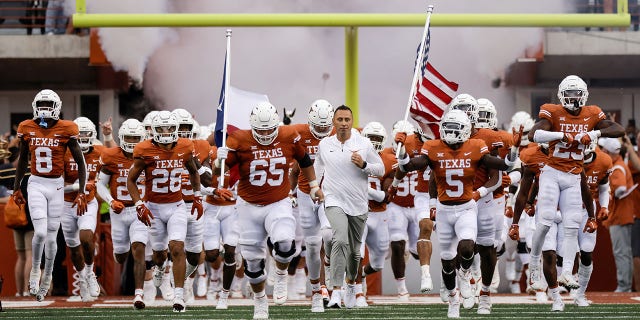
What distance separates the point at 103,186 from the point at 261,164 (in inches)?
101

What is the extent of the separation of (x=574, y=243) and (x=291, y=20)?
6745 millimetres

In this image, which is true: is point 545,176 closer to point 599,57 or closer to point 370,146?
point 370,146

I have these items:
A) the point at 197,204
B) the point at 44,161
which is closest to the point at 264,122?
the point at 197,204

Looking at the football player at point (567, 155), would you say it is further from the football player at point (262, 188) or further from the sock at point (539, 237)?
the football player at point (262, 188)

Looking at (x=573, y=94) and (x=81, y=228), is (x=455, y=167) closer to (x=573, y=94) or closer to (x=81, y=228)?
(x=573, y=94)

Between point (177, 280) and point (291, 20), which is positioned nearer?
point (177, 280)

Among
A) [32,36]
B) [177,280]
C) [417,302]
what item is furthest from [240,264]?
[32,36]

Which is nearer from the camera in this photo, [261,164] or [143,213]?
[261,164]

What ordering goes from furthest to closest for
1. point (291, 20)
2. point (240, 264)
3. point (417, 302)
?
point (291, 20)
point (240, 264)
point (417, 302)

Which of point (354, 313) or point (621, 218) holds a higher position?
point (621, 218)

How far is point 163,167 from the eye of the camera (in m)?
12.8

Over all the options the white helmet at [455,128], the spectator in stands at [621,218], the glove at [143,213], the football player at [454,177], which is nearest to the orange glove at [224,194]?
the glove at [143,213]

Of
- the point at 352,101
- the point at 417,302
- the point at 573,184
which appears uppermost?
the point at 352,101

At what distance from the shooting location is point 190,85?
906 inches
